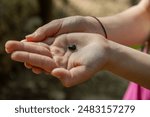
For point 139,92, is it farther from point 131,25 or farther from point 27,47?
point 27,47

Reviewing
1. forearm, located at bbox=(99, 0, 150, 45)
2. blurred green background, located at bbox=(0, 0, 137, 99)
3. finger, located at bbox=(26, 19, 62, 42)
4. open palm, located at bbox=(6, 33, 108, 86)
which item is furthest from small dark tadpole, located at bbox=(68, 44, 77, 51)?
blurred green background, located at bbox=(0, 0, 137, 99)

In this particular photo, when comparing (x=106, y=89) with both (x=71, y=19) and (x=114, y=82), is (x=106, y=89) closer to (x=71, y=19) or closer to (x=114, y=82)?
(x=114, y=82)

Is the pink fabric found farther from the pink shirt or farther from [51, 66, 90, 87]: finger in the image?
[51, 66, 90, 87]: finger

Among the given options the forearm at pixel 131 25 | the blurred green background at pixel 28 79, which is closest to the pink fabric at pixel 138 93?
the forearm at pixel 131 25

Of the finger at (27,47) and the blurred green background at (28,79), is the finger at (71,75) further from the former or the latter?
the blurred green background at (28,79)

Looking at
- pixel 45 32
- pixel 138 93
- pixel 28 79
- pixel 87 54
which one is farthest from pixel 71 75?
pixel 28 79

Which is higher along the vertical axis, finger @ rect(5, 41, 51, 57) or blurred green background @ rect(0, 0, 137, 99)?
blurred green background @ rect(0, 0, 137, 99)

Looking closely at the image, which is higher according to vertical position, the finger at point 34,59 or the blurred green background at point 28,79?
the blurred green background at point 28,79
